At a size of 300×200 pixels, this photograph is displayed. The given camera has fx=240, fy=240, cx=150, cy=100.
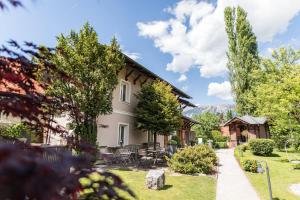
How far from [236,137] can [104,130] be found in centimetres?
2861

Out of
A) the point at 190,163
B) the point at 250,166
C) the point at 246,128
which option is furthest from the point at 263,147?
the point at 246,128

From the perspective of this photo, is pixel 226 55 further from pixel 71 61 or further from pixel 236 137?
pixel 71 61

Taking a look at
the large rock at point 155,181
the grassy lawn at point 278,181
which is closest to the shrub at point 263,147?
the grassy lawn at point 278,181

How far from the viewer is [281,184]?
11664mm

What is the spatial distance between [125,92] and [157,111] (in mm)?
2981

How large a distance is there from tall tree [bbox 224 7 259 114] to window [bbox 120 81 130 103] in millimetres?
26595

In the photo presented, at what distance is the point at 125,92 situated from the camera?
60.0 feet

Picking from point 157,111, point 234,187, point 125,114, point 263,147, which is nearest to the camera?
point 234,187

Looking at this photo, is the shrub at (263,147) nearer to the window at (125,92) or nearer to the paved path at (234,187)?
the paved path at (234,187)

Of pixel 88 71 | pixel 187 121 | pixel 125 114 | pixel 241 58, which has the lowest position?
pixel 125 114

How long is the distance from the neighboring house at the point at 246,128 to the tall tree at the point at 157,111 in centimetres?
2267

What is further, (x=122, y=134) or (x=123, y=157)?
(x=122, y=134)

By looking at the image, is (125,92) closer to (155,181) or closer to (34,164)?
(155,181)

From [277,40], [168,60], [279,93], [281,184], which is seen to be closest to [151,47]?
[168,60]
